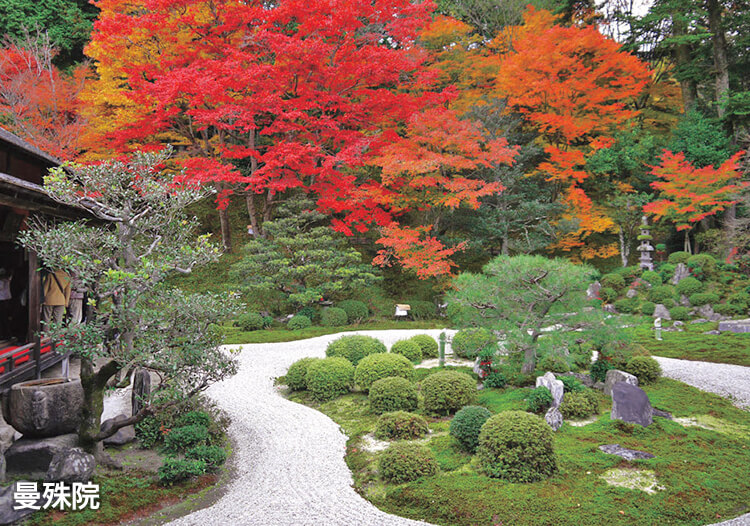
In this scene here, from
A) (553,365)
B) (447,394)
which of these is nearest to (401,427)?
(447,394)

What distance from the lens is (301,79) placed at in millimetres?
15820

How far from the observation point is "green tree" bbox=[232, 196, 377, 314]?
15.0 metres

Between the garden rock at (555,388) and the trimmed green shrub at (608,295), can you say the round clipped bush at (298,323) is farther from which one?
the trimmed green shrub at (608,295)

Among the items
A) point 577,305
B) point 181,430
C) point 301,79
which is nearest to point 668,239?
point 577,305

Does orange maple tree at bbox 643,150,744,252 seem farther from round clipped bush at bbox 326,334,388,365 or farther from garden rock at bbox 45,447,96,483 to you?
garden rock at bbox 45,447,96,483

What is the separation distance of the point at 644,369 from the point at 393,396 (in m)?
4.95

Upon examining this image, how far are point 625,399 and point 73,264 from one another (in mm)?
7688

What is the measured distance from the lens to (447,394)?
26.1 ft

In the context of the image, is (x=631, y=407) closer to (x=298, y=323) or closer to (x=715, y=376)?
(x=715, y=376)

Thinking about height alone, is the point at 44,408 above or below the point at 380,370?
above

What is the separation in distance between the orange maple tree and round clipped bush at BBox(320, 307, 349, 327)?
1129 cm

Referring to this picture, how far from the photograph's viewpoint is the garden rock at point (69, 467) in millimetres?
5285

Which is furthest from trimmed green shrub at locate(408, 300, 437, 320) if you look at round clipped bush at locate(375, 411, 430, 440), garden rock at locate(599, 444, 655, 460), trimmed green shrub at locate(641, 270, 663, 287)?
garden rock at locate(599, 444, 655, 460)

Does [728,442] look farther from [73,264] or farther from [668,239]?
[668,239]
